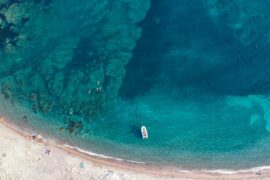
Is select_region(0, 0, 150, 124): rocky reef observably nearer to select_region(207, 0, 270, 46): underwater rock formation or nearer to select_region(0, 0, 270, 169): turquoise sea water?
select_region(0, 0, 270, 169): turquoise sea water

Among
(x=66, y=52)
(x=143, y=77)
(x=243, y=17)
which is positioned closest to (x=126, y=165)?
(x=143, y=77)

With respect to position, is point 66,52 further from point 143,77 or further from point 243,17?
point 243,17

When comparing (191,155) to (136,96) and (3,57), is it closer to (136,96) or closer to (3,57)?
(136,96)

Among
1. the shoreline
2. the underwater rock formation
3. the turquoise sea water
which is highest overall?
the underwater rock formation

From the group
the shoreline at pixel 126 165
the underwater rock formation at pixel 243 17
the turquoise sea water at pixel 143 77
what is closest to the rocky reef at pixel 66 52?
the turquoise sea water at pixel 143 77

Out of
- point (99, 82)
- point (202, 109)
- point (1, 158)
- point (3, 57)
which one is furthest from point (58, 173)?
point (202, 109)

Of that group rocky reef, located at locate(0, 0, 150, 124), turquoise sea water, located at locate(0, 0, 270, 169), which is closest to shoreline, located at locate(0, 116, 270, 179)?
turquoise sea water, located at locate(0, 0, 270, 169)

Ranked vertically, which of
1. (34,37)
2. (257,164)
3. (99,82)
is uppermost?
(34,37)
